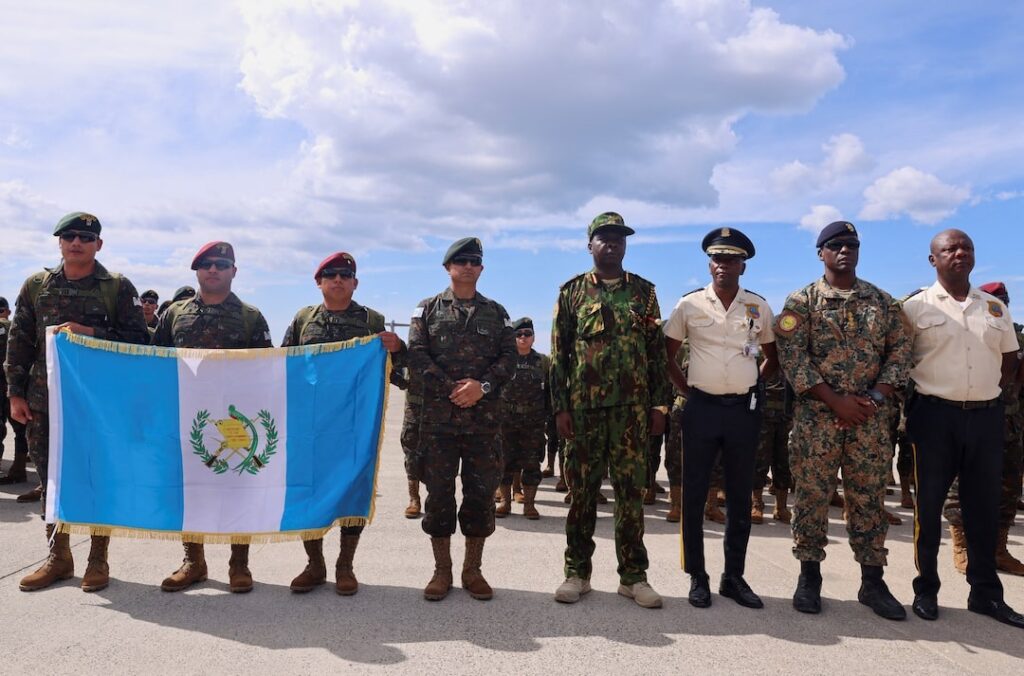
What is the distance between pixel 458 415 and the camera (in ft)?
15.5

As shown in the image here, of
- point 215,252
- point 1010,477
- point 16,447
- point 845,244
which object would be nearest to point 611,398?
point 845,244

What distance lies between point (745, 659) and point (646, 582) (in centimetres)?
105

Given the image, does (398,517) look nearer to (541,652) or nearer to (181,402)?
(181,402)

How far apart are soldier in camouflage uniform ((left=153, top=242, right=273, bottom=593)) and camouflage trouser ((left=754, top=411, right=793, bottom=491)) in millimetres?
5248

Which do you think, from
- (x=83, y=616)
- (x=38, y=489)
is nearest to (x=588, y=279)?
(x=83, y=616)

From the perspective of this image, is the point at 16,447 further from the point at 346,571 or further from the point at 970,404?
the point at 970,404

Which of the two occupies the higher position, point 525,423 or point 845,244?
point 845,244

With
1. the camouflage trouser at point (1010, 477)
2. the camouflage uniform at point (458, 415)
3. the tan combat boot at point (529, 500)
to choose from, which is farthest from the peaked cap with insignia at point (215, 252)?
the camouflage trouser at point (1010, 477)

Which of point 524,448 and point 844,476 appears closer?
point 844,476

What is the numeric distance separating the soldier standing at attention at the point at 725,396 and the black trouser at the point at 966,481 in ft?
3.60

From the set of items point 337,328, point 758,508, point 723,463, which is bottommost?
point 758,508

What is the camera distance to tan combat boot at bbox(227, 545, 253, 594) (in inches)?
186

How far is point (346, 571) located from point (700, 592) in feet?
7.91

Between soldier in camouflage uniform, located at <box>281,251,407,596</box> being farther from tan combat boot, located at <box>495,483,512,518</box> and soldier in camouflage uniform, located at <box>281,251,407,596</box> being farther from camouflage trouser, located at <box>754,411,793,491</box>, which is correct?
camouflage trouser, located at <box>754,411,793,491</box>
